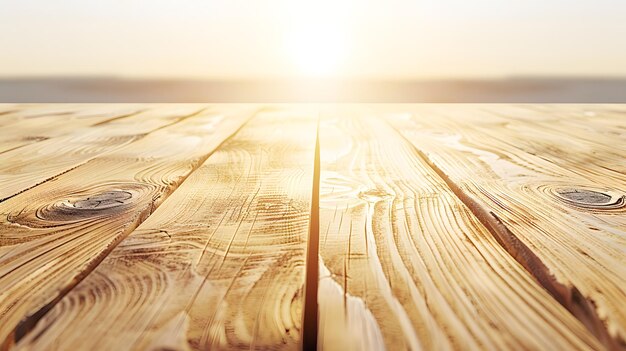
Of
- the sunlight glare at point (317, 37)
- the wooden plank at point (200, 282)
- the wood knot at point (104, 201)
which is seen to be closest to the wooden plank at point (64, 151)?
the wood knot at point (104, 201)

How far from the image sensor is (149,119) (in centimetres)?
148

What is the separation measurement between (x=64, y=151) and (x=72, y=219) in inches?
19.2

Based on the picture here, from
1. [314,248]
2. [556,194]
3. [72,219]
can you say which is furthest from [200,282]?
[556,194]

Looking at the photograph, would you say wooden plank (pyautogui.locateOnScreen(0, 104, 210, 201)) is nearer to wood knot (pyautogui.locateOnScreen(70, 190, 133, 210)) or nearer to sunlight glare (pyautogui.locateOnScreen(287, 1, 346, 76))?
wood knot (pyautogui.locateOnScreen(70, 190, 133, 210))

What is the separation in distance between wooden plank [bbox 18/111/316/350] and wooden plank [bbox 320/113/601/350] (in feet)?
0.11

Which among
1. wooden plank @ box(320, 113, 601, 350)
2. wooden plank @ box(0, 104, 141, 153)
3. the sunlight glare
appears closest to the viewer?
wooden plank @ box(320, 113, 601, 350)

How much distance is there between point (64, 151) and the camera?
95 centimetres

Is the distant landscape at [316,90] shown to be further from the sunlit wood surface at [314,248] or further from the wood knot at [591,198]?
the wood knot at [591,198]

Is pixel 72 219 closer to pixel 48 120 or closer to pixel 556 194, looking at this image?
pixel 556 194

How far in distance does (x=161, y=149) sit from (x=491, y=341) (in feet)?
2.54

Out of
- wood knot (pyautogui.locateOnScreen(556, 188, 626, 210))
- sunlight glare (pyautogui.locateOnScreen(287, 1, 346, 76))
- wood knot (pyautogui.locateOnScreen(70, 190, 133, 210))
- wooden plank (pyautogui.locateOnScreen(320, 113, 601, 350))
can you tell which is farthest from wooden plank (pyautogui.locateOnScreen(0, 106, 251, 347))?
sunlight glare (pyautogui.locateOnScreen(287, 1, 346, 76))

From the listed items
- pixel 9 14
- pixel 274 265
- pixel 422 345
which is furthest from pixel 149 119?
pixel 9 14

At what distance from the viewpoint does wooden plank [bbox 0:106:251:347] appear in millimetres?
360

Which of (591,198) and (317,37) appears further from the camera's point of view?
(317,37)
